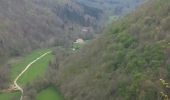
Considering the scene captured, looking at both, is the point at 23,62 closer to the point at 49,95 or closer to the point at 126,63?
the point at 49,95

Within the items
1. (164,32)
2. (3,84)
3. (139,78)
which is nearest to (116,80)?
(139,78)

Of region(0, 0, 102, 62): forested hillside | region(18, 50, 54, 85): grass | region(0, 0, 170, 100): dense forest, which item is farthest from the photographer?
region(0, 0, 102, 62): forested hillside

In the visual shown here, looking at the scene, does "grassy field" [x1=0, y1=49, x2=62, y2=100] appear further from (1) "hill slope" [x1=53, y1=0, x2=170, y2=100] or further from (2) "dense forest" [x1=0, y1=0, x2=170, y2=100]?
(1) "hill slope" [x1=53, y1=0, x2=170, y2=100]

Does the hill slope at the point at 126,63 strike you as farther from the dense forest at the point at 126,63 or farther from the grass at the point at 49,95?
the grass at the point at 49,95

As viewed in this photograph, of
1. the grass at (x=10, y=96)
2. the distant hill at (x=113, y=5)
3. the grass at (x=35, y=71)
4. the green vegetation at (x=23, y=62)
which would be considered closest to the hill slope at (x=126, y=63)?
the grass at (x=10, y=96)

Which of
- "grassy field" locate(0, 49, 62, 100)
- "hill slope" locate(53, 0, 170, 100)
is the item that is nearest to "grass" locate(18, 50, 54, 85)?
"grassy field" locate(0, 49, 62, 100)

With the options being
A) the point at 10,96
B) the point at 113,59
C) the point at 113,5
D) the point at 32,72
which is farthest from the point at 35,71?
the point at 113,5

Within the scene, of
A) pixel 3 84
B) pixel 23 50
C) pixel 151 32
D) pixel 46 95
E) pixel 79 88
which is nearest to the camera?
pixel 151 32

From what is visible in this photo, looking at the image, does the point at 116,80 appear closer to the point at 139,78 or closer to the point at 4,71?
the point at 139,78
